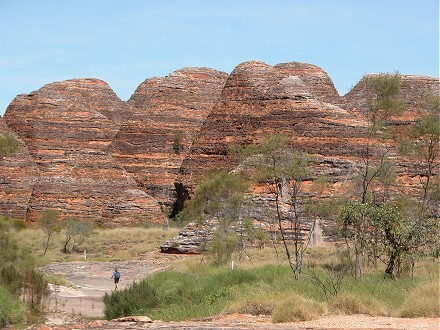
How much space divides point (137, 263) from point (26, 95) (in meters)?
35.3

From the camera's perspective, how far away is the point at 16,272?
25.3 metres

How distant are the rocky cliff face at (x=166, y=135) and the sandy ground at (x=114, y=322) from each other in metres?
7.72

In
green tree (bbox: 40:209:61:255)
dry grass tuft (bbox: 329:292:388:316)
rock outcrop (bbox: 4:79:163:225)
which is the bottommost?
green tree (bbox: 40:209:61:255)

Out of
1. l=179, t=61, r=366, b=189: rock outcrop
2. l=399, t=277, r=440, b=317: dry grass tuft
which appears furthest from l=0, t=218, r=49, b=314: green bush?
l=179, t=61, r=366, b=189: rock outcrop

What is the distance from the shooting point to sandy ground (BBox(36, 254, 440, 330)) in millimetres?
14344

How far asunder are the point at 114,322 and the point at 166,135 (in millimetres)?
48568

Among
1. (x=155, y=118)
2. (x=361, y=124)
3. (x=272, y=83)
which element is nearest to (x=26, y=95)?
(x=155, y=118)

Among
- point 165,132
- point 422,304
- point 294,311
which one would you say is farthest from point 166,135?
point 422,304

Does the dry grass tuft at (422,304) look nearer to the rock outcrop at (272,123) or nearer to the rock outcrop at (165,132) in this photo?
the rock outcrop at (272,123)

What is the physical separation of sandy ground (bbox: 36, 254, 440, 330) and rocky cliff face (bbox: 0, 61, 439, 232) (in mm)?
7724

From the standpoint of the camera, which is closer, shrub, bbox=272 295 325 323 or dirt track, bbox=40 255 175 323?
shrub, bbox=272 295 325 323

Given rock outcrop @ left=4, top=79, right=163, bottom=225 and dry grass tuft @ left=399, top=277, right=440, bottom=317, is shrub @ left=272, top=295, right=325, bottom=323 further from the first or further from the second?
rock outcrop @ left=4, top=79, right=163, bottom=225

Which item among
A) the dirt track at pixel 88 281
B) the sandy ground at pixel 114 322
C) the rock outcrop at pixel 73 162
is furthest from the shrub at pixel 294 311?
the rock outcrop at pixel 73 162

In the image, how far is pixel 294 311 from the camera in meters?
15.3
